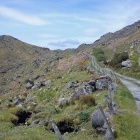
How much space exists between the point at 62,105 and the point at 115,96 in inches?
340

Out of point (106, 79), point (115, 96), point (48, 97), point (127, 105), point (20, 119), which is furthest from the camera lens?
point (48, 97)

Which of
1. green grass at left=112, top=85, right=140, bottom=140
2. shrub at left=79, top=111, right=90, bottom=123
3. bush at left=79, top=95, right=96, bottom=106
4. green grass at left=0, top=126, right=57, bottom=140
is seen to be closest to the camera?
green grass at left=112, top=85, right=140, bottom=140

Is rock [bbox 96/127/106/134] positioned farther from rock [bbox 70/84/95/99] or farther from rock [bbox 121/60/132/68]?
rock [bbox 121/60/132/68]

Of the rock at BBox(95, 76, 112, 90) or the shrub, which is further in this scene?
the rock at BBox(95, 76, 112, 90)

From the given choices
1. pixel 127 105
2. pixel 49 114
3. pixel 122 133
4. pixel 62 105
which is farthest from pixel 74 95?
pixel 122 133

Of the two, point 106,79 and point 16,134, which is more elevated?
point 106,79

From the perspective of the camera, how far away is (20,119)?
4366 centimetres

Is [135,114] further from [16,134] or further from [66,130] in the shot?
[16,134]

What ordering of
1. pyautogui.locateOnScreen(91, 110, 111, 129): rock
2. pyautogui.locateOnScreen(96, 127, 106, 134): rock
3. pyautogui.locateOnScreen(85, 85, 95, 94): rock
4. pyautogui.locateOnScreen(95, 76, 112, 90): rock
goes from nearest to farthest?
pyautogui.locateOnScreen(96, 127, 106, 134): rock
pyautogui.locateOnScreen(91, 110, 111, 129): rock
pyautogui.locateOnScreen(85, 85, 95, 94): rock
pyautogui.locateOnScreen(95, 76, 112, 90): rock

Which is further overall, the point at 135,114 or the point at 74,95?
the point at 74,95

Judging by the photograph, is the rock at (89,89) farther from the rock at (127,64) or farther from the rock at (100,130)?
the rock at (127,64)

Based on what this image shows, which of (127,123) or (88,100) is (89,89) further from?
(127,123)

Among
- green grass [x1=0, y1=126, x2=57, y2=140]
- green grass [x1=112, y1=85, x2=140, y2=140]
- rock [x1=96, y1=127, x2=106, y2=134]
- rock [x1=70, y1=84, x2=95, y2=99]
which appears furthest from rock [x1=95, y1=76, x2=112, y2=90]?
rock [x1=96, y1=127, x2=106, y2=134]

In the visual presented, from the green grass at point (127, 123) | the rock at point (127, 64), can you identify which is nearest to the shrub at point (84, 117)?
the green grass at point (127, 123)
